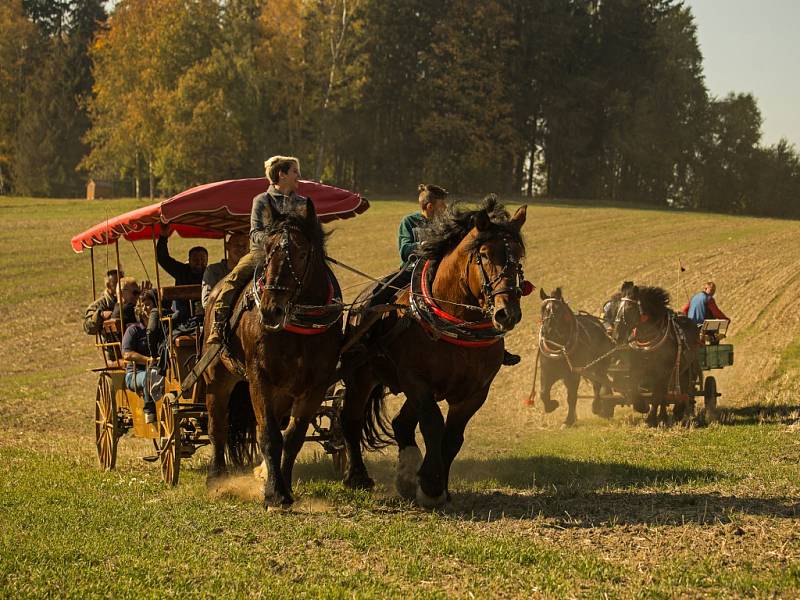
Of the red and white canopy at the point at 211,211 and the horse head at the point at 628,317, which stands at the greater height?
the red and white canopy at the point at 211,211

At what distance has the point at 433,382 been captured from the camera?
28.4ft

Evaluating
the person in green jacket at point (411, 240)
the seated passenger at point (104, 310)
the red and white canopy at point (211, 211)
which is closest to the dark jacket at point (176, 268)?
the red and white canopy at point (211, 211)

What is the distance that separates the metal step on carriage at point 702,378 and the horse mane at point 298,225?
798cm

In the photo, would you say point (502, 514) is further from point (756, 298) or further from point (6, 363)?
point (756, 298)

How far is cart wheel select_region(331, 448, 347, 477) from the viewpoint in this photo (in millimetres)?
10734

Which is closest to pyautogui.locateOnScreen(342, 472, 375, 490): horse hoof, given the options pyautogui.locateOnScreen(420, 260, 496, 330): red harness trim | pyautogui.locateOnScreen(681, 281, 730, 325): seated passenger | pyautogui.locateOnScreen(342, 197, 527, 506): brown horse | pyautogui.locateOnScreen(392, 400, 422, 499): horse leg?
pyautogui.locateOnScreen(392, 400, 422, 499): horse leg

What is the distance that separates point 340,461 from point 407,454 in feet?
5.67

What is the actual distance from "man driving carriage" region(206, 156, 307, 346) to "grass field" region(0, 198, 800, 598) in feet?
4.99

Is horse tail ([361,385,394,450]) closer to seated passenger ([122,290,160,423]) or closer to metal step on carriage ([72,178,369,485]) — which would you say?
metal step on carriage ([72,178,369,485])

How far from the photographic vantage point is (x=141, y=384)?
11.2 m

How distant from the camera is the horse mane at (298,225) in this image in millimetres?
8273

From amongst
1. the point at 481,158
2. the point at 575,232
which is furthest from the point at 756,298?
the point at 481,158

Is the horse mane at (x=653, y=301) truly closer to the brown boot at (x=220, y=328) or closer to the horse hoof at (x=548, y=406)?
the horse hoof at (x=548, y=406)

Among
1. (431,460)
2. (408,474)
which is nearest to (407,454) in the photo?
(408,474)
